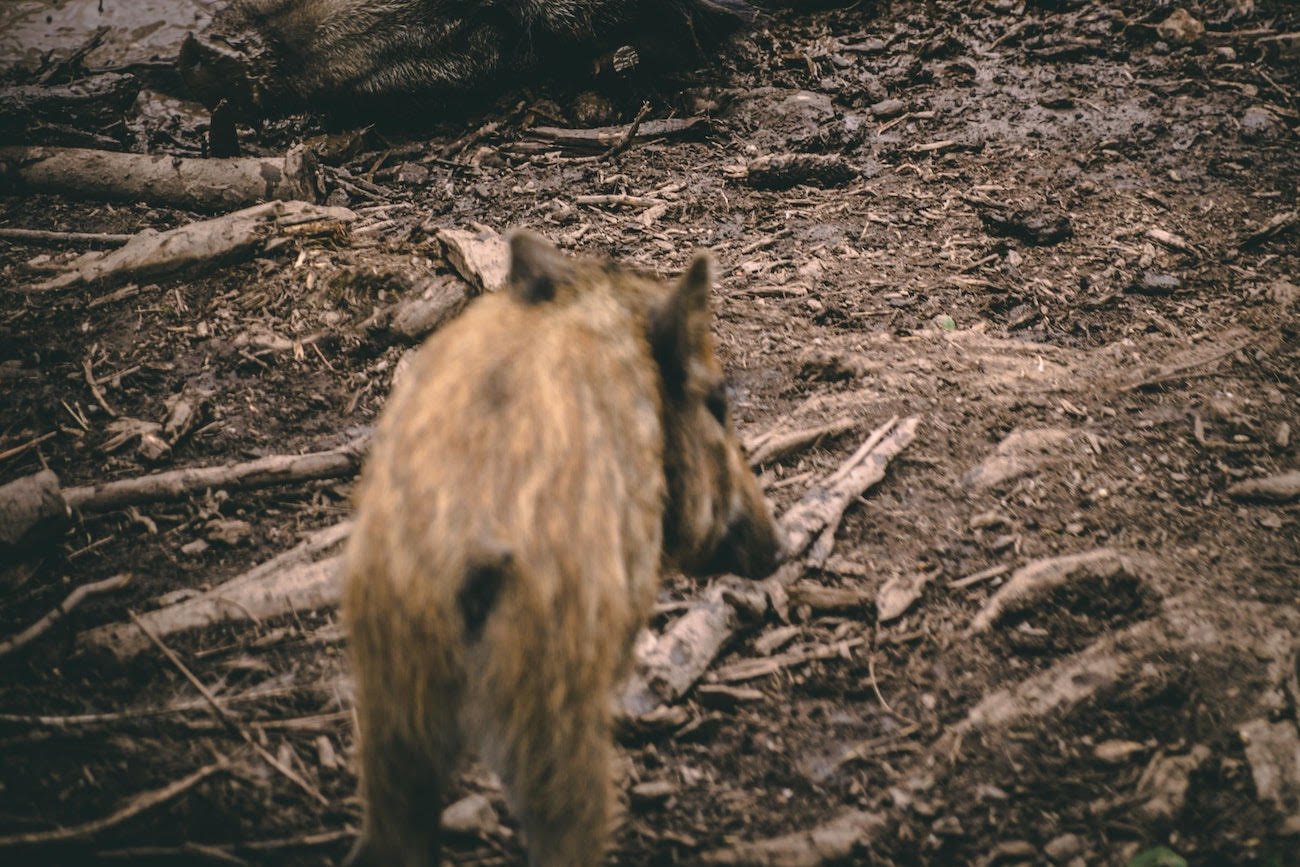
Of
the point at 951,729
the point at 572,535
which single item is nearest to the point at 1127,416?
the point at 951,729

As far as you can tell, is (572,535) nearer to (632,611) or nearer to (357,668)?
(632,611)

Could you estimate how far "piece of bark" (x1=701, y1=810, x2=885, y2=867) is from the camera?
7.63 feet

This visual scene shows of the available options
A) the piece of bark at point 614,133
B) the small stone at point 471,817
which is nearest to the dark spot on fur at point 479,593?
the small stone at point 471,817

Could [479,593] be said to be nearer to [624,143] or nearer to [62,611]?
[62,611]

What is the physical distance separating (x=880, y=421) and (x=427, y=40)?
4514 millimetres

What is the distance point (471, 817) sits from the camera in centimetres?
241

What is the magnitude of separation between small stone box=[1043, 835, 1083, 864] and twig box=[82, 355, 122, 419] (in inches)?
146

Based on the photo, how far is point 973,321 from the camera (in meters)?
4.15

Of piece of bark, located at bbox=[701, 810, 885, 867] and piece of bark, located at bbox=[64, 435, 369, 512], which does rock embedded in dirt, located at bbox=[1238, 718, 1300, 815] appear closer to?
piece of bark, located at bbox=[701, 810, 885, 867]

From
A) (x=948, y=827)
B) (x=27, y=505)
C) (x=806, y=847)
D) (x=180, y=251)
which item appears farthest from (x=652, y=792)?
(x=180, y=251)

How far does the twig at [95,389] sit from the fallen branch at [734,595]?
2454mm

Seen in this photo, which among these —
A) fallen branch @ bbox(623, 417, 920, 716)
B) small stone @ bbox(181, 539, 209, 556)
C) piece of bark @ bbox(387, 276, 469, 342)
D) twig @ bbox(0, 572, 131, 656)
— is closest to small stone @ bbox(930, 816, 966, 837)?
fallen branch @ bbox(623, 417, 920, 716)

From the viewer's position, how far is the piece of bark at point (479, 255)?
3.93 m

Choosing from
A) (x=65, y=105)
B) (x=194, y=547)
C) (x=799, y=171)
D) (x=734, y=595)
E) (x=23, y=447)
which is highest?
(x=65, y=105)
